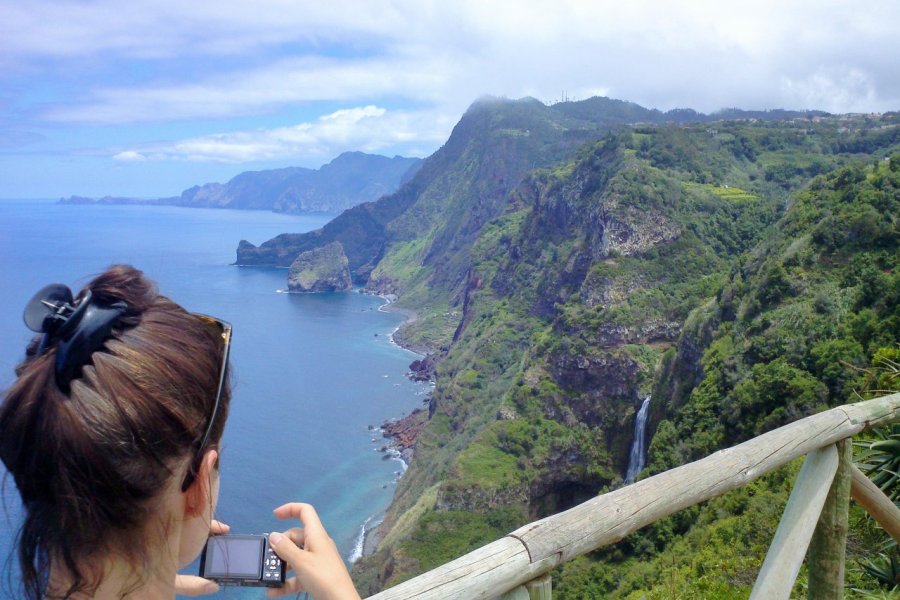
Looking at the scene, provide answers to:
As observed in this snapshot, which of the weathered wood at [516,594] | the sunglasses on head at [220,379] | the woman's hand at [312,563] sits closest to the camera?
the sunglasses on head at [220,379]

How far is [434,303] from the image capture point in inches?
4525

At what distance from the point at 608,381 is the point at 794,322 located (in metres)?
20.1

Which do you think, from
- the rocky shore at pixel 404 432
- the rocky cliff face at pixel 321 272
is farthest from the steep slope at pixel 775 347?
the rocky cliff face at pixel 321 272

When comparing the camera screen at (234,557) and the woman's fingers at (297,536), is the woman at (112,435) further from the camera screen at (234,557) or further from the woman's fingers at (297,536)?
the woman's fingers at (297,536)

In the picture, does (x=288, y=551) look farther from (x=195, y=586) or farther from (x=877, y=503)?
(x=877, y=503)

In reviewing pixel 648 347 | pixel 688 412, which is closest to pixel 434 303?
pixel 648 347

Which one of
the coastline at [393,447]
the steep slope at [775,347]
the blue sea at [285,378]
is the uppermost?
the steep slope at [775,347]

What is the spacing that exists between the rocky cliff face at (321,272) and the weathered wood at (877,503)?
119451 millimetres

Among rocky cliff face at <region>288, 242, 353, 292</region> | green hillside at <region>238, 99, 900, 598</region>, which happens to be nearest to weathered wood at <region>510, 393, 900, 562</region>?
green hillside at <region>238, 99, 900, 598</region>

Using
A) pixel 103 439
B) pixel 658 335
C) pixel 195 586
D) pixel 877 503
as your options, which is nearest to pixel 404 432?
pixel 658 335

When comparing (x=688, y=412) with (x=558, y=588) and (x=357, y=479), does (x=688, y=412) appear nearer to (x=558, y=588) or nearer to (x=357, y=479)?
(x=558, y=588)

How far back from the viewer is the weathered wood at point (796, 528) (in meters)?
2.76

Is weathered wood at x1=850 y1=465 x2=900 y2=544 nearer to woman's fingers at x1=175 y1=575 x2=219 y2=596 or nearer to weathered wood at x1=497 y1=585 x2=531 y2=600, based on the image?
weathered wood at x1=497 y1=585 x2=531 y2=600

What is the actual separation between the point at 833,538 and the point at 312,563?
8.94 ft
